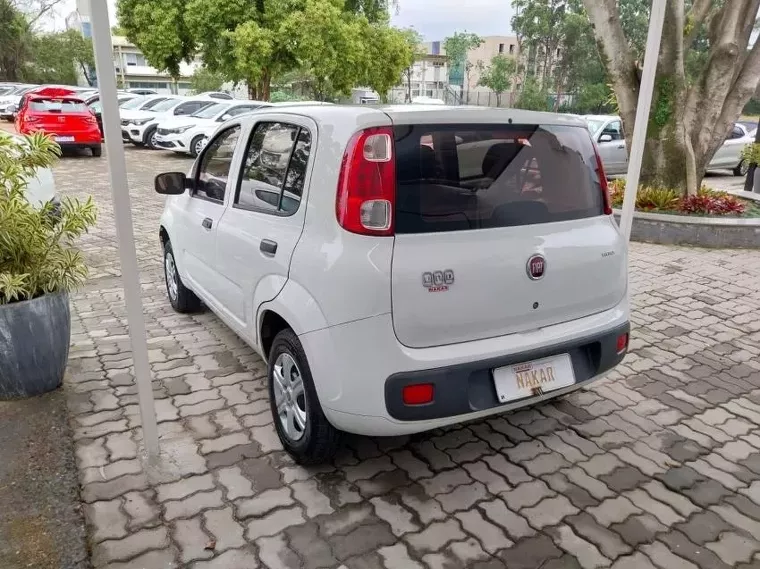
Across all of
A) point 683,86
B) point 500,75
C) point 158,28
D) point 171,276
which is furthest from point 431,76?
point 171,276

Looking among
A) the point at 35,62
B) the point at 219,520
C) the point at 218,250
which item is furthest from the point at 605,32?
the point at 35,62

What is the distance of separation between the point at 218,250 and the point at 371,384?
160 cm

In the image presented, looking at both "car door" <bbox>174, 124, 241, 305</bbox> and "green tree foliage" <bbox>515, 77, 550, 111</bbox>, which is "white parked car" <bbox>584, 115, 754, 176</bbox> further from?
"green tree foliage" <bbox>515, 77, 550, 111</bbox>

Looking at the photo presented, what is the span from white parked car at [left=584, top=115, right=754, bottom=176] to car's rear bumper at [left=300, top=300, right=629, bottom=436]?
406 inches

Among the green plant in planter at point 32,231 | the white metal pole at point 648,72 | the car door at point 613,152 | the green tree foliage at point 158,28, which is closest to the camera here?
the green plant in planter at point 32,231

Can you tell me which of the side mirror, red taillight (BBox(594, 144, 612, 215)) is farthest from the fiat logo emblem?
the side mirror

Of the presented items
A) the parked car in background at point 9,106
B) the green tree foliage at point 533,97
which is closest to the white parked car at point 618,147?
the parked car in background at point 9,106

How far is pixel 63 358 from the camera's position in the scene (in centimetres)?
365

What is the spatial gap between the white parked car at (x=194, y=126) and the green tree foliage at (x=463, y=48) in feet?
177

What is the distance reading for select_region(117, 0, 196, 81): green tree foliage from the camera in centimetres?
2078

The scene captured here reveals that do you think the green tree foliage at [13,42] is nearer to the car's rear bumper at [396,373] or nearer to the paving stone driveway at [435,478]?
the paving stone driveway at [435,478]

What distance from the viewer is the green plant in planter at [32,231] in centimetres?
329

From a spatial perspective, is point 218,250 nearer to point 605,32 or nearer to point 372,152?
point 372,152

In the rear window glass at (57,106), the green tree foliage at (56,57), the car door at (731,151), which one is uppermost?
the green tree foliage at (56,57)
